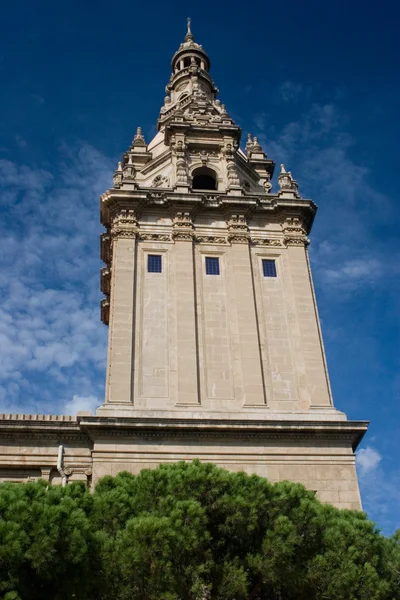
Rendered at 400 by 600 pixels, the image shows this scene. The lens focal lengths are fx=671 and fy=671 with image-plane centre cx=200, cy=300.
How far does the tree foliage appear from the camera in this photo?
16484 mm

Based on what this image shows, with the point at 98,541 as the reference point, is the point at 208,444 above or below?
above

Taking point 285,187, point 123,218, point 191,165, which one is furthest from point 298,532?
point 191,165

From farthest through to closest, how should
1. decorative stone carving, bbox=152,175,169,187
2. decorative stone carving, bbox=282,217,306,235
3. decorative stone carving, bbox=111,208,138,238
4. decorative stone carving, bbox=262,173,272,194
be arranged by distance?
1. decorative stone carving, bbox=262,173,272,194
2. decorative stone carving, bbox=152,175,169,187
3. decorative stone carving, bbox=282,217,306,235
4. decorative stone carving, bbox=111,208,138,238

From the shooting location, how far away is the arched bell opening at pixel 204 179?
128 feet

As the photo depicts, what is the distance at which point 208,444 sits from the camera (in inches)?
1059

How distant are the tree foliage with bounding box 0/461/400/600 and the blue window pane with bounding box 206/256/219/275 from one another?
14211 millimetres

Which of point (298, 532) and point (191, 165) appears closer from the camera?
point (298, 532)

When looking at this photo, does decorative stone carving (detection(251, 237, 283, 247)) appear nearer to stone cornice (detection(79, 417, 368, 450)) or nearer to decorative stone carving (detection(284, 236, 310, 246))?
decorative stone carving (detection(284, 236, 310, 246))

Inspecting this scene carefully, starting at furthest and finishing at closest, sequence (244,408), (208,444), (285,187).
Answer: (285,187) < (244,408) < (208,444)

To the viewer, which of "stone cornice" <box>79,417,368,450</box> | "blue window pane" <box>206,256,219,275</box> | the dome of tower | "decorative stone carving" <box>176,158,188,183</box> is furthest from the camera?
the dome of tower

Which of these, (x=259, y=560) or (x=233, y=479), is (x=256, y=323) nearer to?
(x=233, y=479)

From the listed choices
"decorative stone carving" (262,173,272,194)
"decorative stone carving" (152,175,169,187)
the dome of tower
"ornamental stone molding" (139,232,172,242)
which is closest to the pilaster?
"ornamental stone molding" (139,232,172,242)

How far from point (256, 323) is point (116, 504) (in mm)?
13897

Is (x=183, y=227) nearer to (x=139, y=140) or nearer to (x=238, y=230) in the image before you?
(x=238, y=230)
